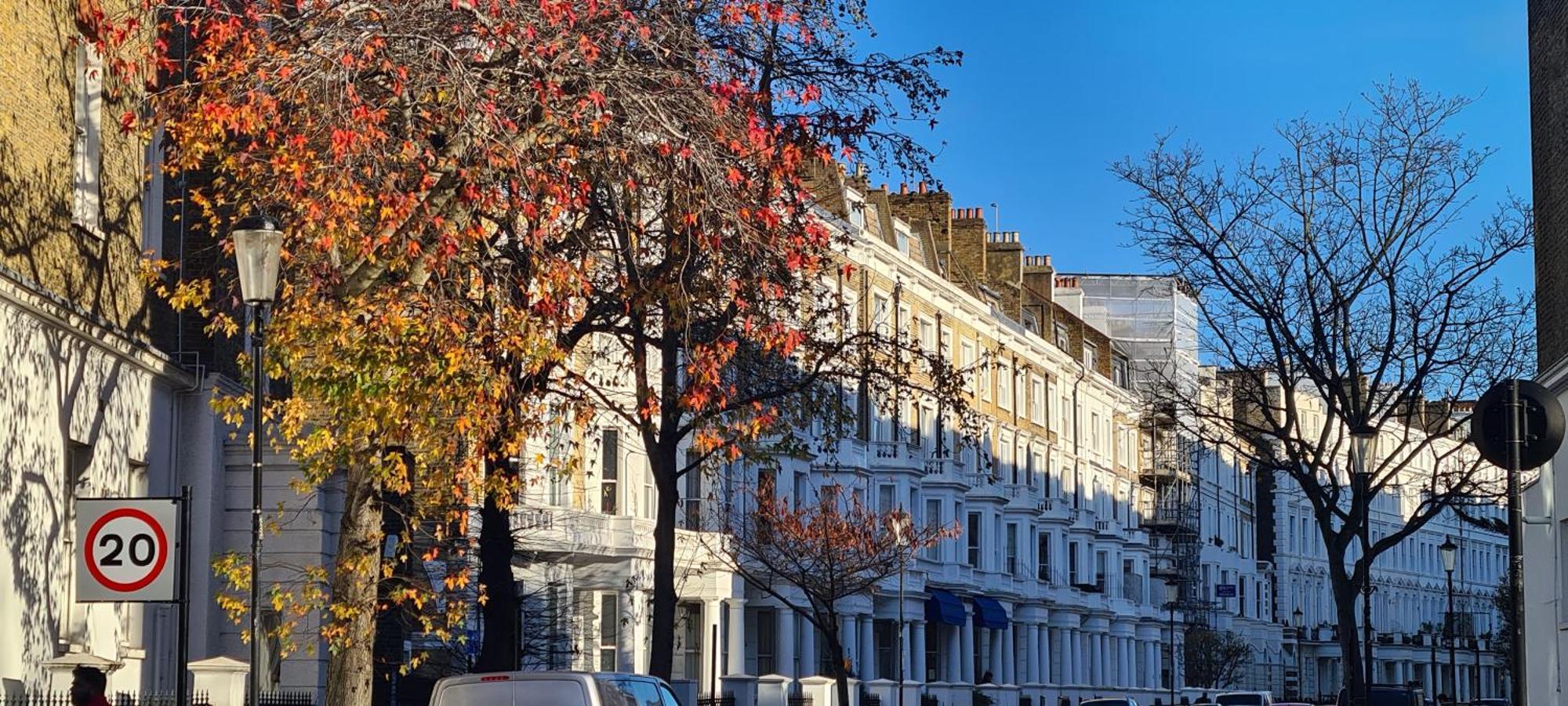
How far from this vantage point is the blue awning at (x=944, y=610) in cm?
5812

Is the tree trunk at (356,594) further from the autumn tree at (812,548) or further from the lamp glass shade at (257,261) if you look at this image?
the autumn tree at (812,548)

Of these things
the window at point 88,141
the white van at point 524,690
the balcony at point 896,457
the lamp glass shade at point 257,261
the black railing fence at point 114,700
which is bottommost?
the black railing fence at point 114,700

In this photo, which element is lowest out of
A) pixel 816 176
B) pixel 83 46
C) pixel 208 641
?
pixel 208 641

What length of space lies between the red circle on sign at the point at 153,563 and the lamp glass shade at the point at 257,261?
214 cm

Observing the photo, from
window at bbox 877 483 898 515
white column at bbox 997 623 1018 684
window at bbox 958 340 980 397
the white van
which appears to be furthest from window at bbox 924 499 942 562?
the white van

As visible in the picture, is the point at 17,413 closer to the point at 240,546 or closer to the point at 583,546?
the point at 240,546

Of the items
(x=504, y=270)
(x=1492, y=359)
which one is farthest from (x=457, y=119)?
(x=1492, y=359)

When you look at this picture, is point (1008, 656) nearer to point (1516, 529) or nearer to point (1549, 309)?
point (1549, 309)

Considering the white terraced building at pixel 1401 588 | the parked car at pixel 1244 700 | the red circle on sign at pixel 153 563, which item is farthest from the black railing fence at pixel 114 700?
the white terraced building at pixel 1401 588

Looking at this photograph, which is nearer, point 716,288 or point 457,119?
point 457,119

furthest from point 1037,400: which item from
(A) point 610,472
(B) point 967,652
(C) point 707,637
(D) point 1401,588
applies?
(D) point 1401,588

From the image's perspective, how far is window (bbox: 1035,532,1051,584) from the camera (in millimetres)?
71500

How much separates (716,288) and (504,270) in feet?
7.90

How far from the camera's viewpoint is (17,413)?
2020 centimetres
